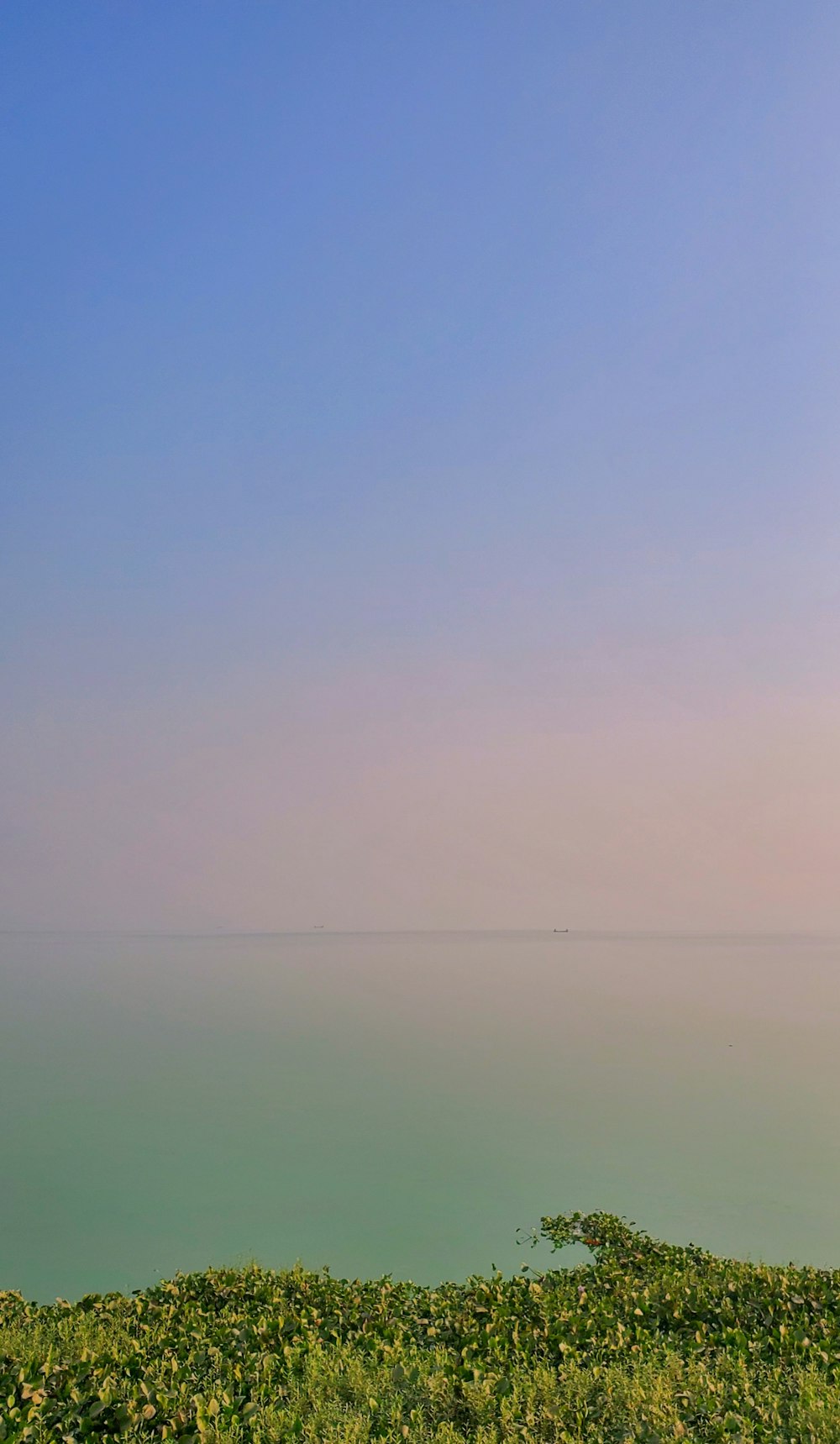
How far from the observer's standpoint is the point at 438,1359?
16.3 feet

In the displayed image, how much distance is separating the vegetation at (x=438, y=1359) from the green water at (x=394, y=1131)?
9.58 ft

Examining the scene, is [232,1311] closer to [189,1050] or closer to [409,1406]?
[409,1406]

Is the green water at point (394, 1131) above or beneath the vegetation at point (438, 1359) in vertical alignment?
beneath

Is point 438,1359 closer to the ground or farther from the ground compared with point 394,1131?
farther from the ground

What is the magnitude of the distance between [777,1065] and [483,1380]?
1978 centimetres

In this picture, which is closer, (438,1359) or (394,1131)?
(438,1359)

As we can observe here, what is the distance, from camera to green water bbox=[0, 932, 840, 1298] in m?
10.4

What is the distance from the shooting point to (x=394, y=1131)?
15.3 metres

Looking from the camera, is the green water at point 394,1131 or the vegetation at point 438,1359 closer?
the vegetation at point 438,1359

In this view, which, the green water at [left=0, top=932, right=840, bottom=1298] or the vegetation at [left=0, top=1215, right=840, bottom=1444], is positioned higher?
the vegetation at [left=0, top=1215, right=840, bottom=1444]

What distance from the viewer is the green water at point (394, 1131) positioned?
10367mm

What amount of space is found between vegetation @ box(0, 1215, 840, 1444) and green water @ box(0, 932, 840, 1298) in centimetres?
292

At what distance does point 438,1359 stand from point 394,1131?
36.0ft

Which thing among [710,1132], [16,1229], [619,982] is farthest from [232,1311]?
[619,982]
